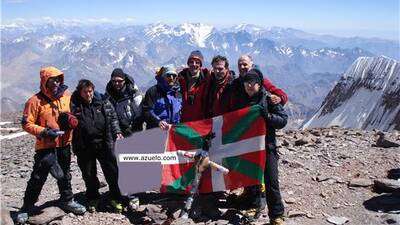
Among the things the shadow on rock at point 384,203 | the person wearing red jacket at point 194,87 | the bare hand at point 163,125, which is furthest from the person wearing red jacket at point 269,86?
the shadow on rock at point 384,203

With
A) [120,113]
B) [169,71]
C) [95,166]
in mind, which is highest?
[169,71]

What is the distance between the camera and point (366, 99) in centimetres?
10506

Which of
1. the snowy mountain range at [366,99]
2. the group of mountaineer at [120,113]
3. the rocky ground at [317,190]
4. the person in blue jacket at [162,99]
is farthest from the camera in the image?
the snowy mountain range at [366,99]

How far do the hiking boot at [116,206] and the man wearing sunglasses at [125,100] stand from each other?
1657 mm

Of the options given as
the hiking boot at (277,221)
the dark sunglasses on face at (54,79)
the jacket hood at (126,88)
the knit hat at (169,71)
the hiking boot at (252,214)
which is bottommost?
the hiking boot at (252,214)

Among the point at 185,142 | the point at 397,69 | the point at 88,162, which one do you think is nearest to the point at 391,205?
the point at 185,142

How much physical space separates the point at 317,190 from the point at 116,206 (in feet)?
18.2

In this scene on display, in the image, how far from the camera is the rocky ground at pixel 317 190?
11.0 meters

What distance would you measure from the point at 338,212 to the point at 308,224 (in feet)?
3.89

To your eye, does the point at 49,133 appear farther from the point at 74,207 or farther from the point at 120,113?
the point at 74,207

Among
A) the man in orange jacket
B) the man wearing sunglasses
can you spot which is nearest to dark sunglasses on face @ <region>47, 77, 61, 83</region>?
the man in orange jacket

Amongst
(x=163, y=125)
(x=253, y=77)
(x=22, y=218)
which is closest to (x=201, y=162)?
(x=163, y=125)

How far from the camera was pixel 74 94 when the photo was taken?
35.4 ft

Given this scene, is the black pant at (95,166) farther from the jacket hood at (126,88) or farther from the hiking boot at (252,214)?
the hiking boot at (252,214)
